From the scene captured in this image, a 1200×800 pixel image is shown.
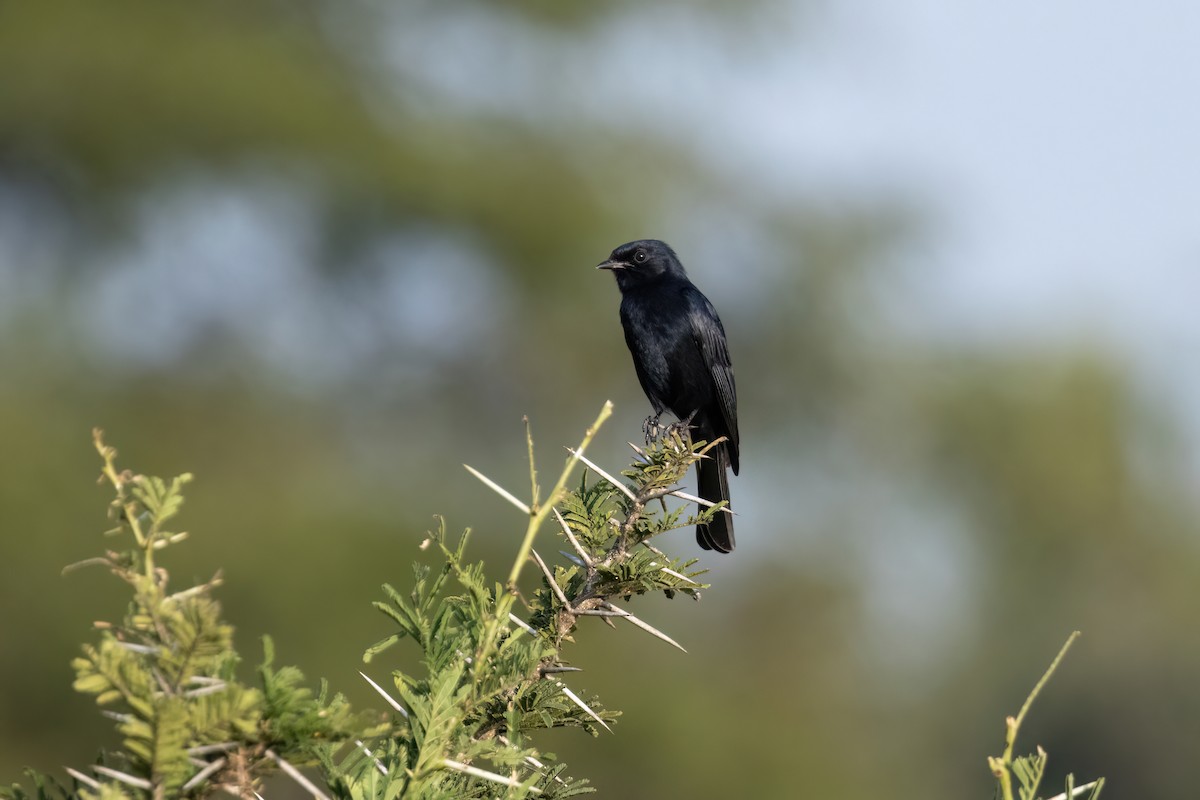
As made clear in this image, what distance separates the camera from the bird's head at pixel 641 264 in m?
7.38

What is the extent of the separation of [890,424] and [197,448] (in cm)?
1825

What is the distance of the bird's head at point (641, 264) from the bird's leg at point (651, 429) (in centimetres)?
88

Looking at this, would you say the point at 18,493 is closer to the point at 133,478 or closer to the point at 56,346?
the point at 56,346

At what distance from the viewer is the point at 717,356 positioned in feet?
22.2

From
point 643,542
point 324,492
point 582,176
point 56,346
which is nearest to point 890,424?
point 582,176

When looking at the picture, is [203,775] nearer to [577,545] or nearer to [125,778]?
[125,778]

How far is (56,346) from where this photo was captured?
1574cm

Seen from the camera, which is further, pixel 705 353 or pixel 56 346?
pixel 56 346

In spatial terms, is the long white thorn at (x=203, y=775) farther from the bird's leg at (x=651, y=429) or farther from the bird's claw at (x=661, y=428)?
the bird's leg at (x=651, y=429)

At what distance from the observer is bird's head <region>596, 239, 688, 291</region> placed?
291 inches

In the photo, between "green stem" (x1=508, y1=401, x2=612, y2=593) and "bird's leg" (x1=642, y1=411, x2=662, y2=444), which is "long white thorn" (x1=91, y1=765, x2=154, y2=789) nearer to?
"green stem" (x1=508, y1=401, x2=612, y2=593)

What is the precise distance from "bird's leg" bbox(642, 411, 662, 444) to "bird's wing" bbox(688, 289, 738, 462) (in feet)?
1.06

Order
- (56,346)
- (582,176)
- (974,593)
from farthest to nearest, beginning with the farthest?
(974,593) < (582,176) < (56,346)

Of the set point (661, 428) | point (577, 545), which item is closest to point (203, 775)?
point (577, 545)
